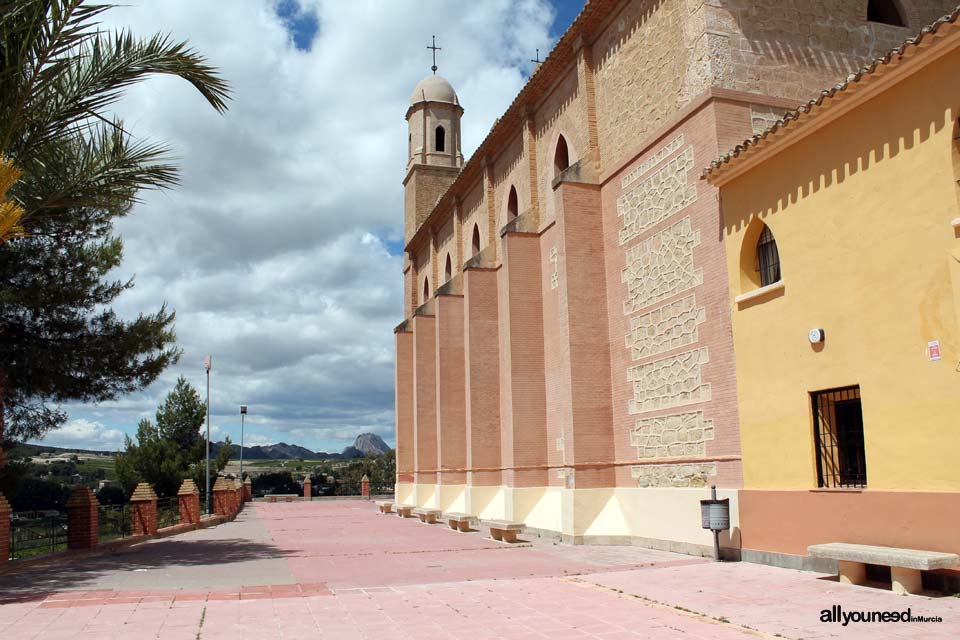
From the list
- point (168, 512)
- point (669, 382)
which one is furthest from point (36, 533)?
point (669, 382)

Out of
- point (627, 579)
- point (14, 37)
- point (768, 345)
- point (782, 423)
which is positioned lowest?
point (627, 579)

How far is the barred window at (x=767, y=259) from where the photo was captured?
38.6ft

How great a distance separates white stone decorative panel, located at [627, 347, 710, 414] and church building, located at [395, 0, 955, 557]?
0.04 m

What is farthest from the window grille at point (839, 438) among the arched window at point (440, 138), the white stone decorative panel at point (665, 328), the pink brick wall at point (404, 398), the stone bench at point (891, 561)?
the arched window at point (440, 138)

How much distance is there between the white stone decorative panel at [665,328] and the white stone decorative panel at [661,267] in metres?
0.24

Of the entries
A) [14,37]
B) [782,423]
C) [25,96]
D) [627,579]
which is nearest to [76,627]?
[627,579]

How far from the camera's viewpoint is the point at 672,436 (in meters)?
14.2

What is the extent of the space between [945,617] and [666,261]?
8.16 metres

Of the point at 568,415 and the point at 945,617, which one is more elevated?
the point at 568,415

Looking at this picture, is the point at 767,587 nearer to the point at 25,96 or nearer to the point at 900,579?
the point at 900,579

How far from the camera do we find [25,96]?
1116cm

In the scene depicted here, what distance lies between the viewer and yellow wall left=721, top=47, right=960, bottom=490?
347 inches

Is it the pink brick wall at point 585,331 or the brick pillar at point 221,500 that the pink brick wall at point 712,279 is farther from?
the brick pillar at point 221,500

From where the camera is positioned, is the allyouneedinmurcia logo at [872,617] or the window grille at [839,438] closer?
the allyouneedinmurcia logo at [872,617]
